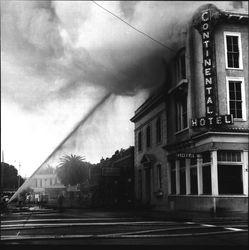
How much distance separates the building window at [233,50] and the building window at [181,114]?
1.54ft

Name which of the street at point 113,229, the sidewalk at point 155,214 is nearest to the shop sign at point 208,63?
the sidewalk at point 155,214

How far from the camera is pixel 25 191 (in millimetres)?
3514

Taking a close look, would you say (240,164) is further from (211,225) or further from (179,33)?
(179,33)

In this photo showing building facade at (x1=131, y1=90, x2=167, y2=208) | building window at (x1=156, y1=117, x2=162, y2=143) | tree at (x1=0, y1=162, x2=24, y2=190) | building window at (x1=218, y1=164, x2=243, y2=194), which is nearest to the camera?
building window at (x1=218, y1=164, x2=243, y2=194)

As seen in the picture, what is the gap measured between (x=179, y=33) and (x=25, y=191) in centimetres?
192

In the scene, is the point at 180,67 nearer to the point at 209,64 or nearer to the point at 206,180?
the point at 209,64

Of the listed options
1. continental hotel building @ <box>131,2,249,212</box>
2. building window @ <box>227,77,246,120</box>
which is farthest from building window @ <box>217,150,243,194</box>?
building window @ <box>227,77,246,120</box>

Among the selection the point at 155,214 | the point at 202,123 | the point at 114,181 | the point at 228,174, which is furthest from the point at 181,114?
the point at 155,214

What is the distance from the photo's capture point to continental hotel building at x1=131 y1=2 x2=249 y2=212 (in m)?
3.13

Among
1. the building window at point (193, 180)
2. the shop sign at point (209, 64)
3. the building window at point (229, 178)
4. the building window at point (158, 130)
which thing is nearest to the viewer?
the building window at point (229, 178)

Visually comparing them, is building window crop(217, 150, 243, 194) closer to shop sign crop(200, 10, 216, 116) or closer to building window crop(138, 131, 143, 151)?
shop sign crop(200, 10, 216, 116)

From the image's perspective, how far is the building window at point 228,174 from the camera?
3053 mm

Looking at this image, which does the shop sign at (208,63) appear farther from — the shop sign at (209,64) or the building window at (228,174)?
the building window at (228,174)

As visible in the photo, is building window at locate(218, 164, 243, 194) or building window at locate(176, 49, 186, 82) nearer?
building window at locate(218, 164, 243, 194)
